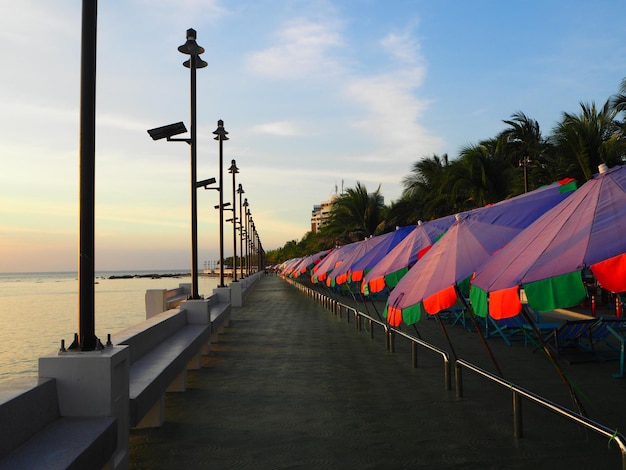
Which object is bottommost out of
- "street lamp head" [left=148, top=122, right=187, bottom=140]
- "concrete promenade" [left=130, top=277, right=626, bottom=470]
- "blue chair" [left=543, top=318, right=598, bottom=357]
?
"concrete promenade" [left=130, top=277, right=626, bottom=470]

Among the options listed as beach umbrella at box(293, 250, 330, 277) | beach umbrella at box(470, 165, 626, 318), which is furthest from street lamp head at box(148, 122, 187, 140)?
beach umbrella at box(293, 250, 330, 277)

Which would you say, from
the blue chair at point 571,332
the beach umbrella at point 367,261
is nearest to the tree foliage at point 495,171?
the beach umbrella at point 367,261

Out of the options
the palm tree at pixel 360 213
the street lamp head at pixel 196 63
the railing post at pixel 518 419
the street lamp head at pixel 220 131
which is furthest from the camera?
the palm tree at pixel 360 213

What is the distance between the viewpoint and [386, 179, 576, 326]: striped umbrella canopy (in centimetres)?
625

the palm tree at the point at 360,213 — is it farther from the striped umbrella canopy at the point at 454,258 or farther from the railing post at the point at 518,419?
the railing post at the point at 518,419

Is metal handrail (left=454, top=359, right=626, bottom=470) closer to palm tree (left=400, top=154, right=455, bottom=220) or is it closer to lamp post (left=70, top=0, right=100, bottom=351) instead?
lamp post (left=70, top=0, right=100, bottom=351)

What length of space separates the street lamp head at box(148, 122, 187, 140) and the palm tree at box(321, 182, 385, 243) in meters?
32.6

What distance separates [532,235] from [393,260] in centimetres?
545

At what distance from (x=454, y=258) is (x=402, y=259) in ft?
11.8

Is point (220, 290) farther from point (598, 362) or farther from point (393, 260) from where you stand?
point (598, 362)

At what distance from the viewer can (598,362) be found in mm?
9383

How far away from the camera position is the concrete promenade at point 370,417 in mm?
5031

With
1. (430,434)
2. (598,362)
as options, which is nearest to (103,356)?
(430,434)

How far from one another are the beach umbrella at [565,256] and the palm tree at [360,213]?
120ft
